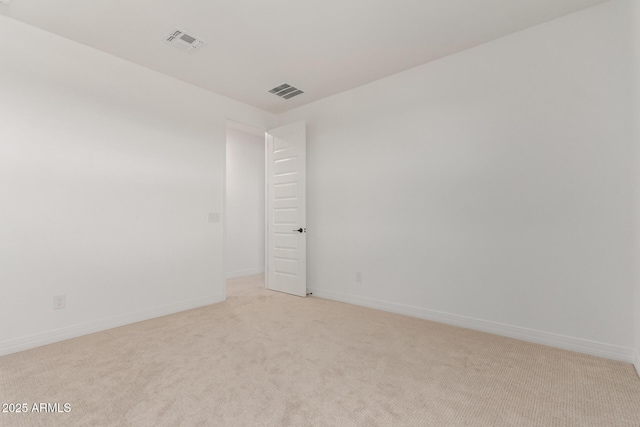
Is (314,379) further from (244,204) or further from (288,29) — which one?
(244,204)

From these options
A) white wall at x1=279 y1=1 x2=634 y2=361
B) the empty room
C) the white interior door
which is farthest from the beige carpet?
the white interior door

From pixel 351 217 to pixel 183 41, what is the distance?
272 cm

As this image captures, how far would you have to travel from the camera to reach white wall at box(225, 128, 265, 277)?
5859mm

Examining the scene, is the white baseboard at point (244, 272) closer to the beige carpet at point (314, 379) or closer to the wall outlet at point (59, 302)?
the beige carpet at point (314, 379)

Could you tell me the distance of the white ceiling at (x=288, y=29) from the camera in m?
2.41

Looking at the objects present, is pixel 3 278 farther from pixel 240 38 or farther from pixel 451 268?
pixel 451 268

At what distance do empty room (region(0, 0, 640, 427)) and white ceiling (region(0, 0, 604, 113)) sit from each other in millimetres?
24

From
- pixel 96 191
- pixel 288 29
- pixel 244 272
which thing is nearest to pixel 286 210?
pixel 244 272

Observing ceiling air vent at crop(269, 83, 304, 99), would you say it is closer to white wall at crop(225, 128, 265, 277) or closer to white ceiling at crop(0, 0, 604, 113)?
white ceiling at crop(0, 0, 604, 113)

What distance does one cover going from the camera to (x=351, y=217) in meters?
3.98

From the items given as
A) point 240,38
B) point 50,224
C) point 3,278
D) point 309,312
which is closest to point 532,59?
point 240,38

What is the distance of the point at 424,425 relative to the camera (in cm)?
156

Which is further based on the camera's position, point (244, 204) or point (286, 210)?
point (244, 204)

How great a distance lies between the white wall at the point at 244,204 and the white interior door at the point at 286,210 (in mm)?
1409
